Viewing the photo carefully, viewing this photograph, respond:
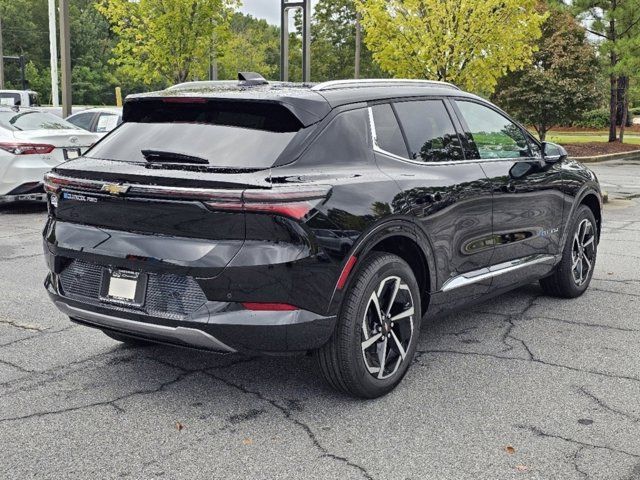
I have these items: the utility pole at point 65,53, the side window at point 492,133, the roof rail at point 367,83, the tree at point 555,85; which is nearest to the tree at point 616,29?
the tree at point 555,85

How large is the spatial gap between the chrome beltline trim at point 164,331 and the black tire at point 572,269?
135 inches

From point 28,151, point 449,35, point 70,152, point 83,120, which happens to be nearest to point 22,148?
point 28,151

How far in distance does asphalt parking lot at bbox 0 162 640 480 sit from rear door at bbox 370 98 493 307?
584mm

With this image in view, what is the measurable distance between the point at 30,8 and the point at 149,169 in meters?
93.0

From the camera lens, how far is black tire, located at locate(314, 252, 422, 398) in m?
3.75

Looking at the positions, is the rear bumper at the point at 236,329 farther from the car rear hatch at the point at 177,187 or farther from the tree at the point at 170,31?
the tree at the point at 170,31

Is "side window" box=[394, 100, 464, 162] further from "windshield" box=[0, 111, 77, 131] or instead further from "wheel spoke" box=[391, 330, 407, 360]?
"windshield" box=[0, 111, 77, 131]

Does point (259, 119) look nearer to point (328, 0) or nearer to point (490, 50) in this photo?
point (490, 50)

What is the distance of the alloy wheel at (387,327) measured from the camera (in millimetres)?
3924

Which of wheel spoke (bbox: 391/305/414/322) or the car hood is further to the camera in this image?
the car hood

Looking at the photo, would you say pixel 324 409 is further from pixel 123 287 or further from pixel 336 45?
pixel 336 45

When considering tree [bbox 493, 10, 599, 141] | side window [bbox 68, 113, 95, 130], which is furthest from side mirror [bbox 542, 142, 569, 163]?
tree [bbox 493, 10, 599, 141]

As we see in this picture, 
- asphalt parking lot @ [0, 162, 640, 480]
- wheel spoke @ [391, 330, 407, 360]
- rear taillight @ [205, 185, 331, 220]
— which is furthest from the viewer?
wheel spoke @ [391, 330, 407, 360]

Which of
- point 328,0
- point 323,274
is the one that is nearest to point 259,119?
point 323,274
